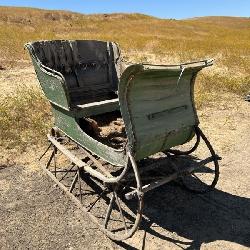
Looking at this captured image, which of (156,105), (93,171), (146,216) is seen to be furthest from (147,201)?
(156,105)

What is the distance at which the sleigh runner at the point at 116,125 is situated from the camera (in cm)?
Answer: 530

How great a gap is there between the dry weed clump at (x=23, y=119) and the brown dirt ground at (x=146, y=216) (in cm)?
71

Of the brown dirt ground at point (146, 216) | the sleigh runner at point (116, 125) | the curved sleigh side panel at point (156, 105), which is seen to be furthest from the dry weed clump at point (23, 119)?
the curved sleigh side panel at point (156, 105)

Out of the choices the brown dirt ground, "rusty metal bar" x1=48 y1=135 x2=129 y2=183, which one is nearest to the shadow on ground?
the brown dirt ground

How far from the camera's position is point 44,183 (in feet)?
24.9

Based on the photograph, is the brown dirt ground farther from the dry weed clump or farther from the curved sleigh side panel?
the curved sleigh side panel

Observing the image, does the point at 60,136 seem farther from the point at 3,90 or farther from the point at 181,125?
the point at 3,90

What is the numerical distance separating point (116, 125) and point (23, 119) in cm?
399

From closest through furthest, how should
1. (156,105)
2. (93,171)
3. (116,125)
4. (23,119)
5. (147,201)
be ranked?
(156,105), (93,171), (147,201), (116,125), (23,119)

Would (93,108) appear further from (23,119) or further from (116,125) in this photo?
(23,119)

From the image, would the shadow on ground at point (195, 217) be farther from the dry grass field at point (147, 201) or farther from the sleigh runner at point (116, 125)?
the sleigh runner at point (116, 125)

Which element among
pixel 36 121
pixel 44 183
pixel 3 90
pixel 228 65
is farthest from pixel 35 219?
pixel 228 65

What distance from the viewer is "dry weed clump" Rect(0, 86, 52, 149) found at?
9398mm

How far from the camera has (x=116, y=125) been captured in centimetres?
780
